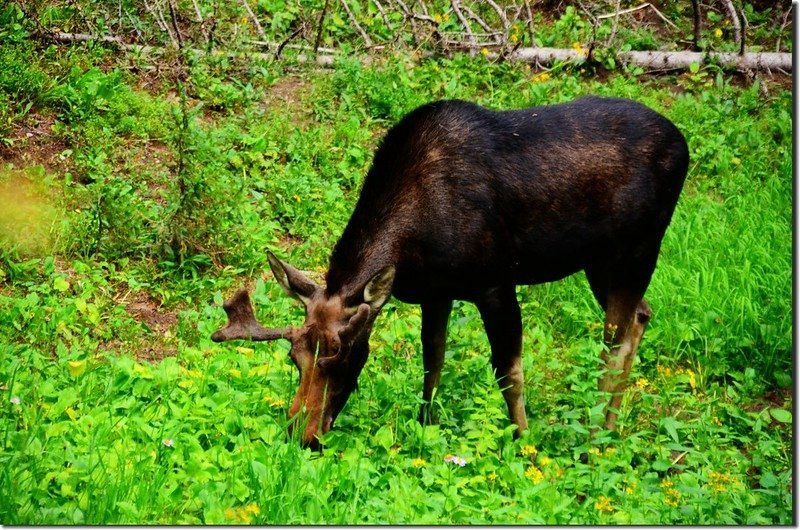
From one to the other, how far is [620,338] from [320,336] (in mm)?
2455

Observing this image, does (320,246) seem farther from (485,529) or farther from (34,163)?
(485,529)

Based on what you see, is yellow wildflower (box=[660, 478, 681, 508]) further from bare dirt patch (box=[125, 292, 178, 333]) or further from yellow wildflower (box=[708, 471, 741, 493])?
bare dirt patch (box=[125, 292, 178, 333])

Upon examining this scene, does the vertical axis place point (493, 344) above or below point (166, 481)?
below

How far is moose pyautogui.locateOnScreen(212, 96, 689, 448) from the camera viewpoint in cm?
567

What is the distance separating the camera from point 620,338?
7082mm

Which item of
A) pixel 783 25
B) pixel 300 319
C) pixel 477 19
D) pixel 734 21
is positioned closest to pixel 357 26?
pixel 477 19

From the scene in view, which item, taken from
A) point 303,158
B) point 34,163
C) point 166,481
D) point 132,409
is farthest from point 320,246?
point 166,481

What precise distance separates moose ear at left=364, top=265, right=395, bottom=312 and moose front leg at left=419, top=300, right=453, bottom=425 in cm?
73

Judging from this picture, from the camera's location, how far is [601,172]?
6.56m

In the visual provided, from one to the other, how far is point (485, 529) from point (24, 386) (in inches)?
113

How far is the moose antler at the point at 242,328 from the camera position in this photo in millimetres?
5578

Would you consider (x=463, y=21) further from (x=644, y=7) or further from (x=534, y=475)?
(x=534, y=475)

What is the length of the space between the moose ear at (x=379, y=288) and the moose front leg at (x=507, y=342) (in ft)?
2.65

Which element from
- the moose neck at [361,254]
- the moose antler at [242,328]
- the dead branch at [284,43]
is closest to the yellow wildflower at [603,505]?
the moose neck at [361,254]
